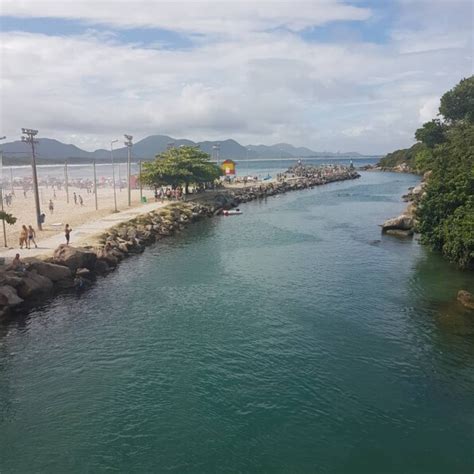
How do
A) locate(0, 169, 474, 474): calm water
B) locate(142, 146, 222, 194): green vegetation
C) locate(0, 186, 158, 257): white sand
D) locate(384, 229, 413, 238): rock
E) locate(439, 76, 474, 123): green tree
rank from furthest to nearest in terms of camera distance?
locate(439, 76, 474, 123): green tree, locate(142, 146, 222, 194): green vegetation, locate(384, 229, 413, 238): rock, locate(0, 186, 158, 257): white sand, locate(0, 169, 474, 474): calm water

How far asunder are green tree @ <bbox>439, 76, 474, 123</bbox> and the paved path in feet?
294

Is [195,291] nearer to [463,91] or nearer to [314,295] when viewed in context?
[314,295]

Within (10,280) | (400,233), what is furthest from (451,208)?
(10,280)

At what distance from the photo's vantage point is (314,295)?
3872 centimetres

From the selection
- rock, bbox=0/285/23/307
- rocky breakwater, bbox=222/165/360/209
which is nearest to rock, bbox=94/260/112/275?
rock, bbox=0/285/23/307

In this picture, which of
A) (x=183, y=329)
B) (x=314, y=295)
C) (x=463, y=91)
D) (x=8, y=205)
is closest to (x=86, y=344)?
(x=183, y=329)

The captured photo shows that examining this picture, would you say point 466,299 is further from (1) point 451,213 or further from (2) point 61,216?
(2) point 61,216

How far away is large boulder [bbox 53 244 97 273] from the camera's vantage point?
4253 centimetres

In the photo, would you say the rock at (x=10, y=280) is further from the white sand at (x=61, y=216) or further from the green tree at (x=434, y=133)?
the green tree at (x=434, y=133)

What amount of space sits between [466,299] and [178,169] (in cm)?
6255

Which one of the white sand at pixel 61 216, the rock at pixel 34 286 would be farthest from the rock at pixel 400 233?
the rock at pixel 34 286

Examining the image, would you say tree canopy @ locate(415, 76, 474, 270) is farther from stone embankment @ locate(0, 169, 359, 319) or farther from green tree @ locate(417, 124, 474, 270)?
stone embankment @ locate(0, 169, 359, 319)

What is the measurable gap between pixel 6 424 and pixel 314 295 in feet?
79.8

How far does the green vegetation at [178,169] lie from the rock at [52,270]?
157 feet
